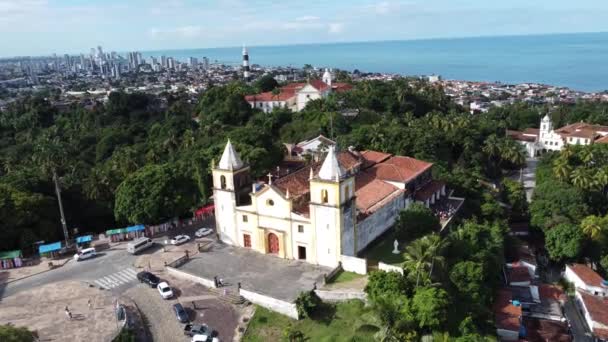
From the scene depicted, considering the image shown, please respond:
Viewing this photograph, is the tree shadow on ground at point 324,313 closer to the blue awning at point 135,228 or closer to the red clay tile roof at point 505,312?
the red clay tile roof at point 505,312

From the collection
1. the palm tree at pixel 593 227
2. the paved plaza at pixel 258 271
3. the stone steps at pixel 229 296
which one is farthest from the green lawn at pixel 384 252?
the palm tree at pixel 593 227

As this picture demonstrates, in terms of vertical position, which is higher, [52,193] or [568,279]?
[52,193]

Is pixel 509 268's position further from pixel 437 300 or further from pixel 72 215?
pixel 72 215

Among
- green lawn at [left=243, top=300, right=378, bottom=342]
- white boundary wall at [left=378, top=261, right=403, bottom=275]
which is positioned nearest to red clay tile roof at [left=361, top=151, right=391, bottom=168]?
white boundary wall at [left=378, top=261, right=403, bottom=275]

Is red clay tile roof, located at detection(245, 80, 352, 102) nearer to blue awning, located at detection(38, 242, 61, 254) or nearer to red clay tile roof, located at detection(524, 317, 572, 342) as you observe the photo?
blue awning, located at detection(38, 242, 61, 254)

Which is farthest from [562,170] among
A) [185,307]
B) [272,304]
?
[185,307]

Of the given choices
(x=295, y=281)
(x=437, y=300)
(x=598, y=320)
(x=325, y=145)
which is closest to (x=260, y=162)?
(x=325, y=145)

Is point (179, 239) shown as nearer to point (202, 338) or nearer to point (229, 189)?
point (229, 189)

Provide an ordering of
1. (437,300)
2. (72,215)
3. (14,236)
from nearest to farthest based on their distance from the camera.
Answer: (437,300), (14,236), (72,215)
